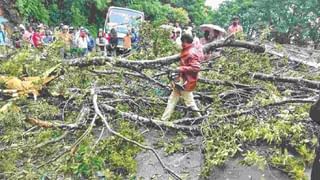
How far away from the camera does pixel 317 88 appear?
252 inches

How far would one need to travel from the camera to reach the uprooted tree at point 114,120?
4684 millimetres

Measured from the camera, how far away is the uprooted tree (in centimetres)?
468

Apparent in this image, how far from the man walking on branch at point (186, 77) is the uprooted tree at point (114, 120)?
6.5 inches

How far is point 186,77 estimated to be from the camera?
6.06 m

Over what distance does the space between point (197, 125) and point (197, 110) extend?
37 cm

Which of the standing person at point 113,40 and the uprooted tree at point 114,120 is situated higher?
the uprooted tree at point 114,120

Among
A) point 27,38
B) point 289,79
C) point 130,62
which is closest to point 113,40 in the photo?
point 27,38

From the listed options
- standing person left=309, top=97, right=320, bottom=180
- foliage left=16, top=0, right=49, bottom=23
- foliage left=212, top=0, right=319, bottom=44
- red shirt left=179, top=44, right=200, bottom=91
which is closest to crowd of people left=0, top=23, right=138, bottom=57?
foliage left=16, top=0, right=49, bottom=23

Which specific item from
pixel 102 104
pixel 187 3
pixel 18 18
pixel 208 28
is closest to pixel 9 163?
pixel 102 104

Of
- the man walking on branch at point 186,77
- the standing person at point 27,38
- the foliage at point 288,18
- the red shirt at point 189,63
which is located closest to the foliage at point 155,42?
the man walking on branch at point 186,77

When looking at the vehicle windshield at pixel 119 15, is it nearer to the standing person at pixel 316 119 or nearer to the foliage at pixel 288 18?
the foliage at pixel 288 18

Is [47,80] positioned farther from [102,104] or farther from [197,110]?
[197,110]

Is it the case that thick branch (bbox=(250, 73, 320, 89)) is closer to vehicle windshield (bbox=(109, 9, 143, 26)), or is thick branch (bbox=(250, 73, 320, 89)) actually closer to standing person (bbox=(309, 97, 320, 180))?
standing person (bbox=(309, 97, 320, 180))

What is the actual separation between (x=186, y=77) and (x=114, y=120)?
1.03 m
